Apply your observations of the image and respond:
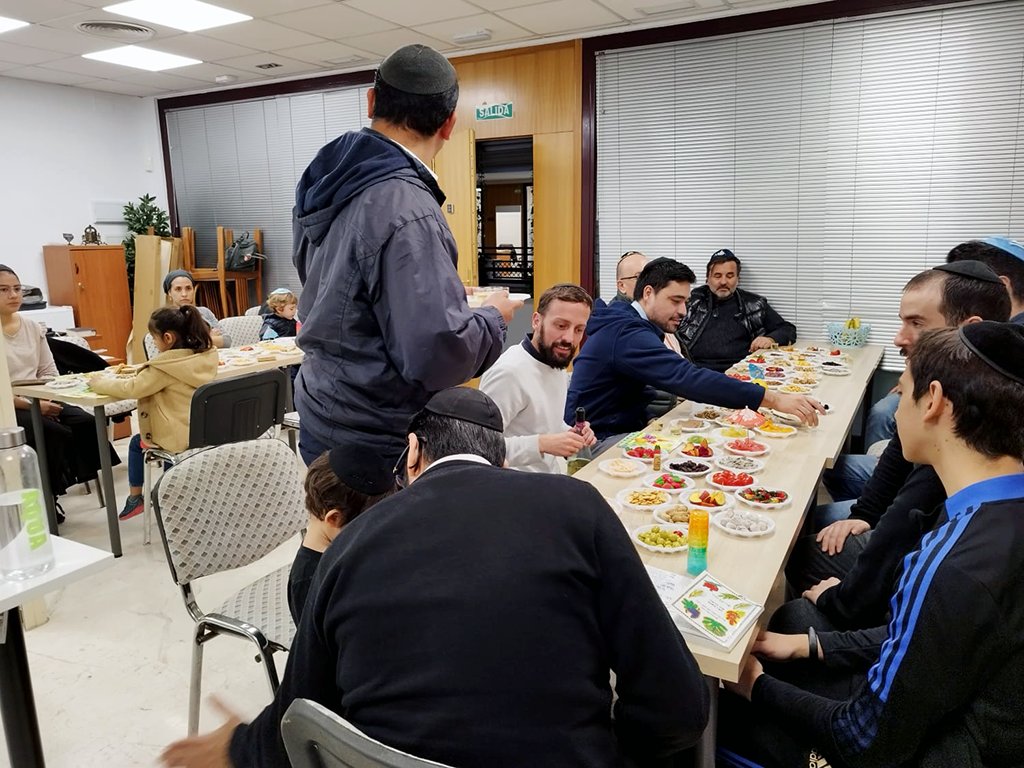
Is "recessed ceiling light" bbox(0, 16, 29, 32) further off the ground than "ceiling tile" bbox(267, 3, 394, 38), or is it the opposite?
"recessed ceiling light" bbox(0, 16, 29, 32)

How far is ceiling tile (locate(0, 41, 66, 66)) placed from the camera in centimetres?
549

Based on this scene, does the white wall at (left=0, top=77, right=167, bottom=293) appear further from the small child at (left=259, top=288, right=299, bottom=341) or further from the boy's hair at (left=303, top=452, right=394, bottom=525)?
the boy's hair at (left=303, top=452, right=394, bottom=525)

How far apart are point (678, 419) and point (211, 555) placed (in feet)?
5.98

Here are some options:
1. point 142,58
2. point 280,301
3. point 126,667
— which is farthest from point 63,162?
point 126,667

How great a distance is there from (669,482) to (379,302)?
1.08 metres

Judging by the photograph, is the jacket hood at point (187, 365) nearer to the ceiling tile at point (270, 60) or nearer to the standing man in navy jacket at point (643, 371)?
the standing man in navy jacket at point (643, 371)

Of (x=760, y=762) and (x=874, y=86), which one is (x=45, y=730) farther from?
(x=874, y=86)

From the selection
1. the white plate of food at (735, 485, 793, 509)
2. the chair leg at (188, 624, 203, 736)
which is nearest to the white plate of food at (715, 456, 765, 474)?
the white plate of food at (735, 485, 793, 509)

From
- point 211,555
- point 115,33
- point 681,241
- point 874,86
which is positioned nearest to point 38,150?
point 115,33

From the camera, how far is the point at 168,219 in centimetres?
748

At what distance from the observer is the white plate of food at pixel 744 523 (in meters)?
1.78

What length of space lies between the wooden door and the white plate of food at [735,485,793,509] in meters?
3.97

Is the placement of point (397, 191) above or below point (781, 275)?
above

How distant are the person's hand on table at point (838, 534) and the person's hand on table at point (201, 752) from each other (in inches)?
69.7
